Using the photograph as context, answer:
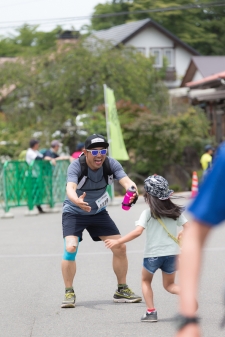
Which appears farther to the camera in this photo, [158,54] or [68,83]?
[158,54]

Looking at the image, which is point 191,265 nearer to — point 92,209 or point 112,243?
point 112,243

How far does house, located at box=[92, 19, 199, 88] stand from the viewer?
57.1 m

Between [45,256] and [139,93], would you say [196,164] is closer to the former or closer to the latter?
[139,93]

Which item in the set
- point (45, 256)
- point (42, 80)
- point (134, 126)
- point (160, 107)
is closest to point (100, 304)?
point (45, 256)

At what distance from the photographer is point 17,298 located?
819cm

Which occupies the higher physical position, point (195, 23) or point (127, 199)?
point (195, 23)

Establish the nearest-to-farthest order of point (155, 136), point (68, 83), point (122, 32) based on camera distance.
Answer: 1. point (155, 136)
2. point (68, 83)
3. point (122, 32)

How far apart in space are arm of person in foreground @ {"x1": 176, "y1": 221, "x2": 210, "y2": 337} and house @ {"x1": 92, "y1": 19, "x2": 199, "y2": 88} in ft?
177

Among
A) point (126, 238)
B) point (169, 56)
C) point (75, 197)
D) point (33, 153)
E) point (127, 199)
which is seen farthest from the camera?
point (169, 56)

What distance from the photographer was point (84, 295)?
831cm

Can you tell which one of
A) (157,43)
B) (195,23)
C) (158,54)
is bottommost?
(158,54)

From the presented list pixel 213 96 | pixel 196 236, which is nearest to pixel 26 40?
pixel 213 96

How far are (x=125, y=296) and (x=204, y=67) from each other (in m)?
39.0

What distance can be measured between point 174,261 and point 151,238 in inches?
10.9
